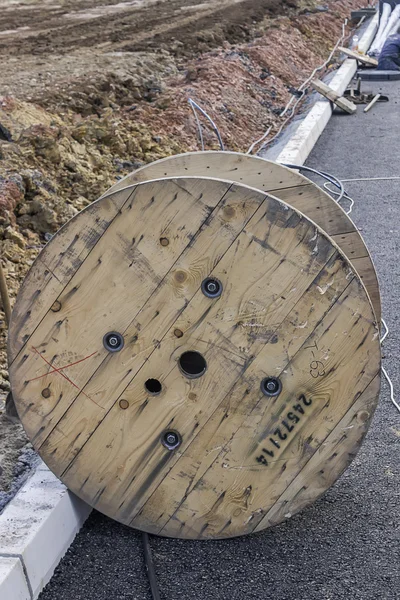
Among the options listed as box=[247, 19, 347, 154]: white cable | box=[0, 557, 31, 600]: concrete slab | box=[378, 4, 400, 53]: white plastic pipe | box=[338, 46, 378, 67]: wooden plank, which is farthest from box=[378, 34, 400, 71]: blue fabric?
box=[0, 557, 31, 600]: concrete slab

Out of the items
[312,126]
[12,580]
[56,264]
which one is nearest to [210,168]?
[56,264]

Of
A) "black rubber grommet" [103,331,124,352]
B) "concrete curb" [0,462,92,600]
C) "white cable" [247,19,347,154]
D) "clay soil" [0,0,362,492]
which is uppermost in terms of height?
"black rubber grommet" [103,331,124,352]

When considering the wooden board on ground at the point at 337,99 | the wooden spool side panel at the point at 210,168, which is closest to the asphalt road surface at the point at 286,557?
the wooden spool side panel at the point at 210,168

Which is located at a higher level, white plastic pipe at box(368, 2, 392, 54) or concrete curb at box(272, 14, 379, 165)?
white plastic pipe at box(368, 2, 392, 54)

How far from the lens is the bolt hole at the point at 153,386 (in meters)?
3.87

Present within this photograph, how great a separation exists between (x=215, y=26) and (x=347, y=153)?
8.08m

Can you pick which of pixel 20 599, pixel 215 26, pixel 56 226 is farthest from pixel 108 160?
pixel 215 26

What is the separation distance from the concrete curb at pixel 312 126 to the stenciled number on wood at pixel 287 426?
6.13 m

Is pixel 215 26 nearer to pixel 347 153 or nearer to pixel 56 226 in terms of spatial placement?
pixel 347 153

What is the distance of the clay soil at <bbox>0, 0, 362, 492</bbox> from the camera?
726 centimetres

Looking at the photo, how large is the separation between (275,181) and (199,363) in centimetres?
135

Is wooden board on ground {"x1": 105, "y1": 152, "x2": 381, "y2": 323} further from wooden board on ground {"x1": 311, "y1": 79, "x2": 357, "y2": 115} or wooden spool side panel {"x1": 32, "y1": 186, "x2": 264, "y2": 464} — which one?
wooden board on ground {"x1": 311, "y1": 79, "x2": 357, "y2": 115}

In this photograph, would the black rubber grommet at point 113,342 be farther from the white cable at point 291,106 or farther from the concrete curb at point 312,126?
the white cable at point 291,106

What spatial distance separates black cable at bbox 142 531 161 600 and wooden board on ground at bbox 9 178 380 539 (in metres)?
0.08
